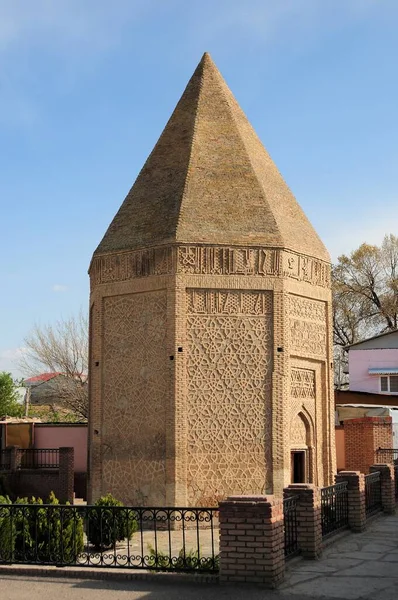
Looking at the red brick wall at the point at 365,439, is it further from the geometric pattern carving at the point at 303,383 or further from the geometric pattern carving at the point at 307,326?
the geometric pattern carving at the point at 307,326

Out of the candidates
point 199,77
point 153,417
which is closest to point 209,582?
point 153,417

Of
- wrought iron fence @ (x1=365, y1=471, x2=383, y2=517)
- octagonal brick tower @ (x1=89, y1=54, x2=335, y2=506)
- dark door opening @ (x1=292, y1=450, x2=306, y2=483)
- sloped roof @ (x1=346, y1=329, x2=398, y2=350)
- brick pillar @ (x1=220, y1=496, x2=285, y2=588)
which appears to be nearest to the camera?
brick pillar @ (x1=220, y1=496, x2=285, y2=588)

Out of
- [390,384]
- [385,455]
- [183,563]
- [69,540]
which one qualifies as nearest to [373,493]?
[385,455]

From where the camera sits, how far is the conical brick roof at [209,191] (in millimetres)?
17281

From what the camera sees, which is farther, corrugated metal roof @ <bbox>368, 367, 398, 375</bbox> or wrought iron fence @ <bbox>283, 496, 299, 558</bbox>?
corrugated metal roof @ <bbox>368, 367, 398, 375</bbox>

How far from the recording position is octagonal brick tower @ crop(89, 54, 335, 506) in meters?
16.5

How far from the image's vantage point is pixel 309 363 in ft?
60.2

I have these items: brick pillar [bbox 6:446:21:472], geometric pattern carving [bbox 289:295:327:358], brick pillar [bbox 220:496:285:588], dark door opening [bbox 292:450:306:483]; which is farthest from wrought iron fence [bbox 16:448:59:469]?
brick pillar [bbox 220:496:285:588]

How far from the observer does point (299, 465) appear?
58.7ft

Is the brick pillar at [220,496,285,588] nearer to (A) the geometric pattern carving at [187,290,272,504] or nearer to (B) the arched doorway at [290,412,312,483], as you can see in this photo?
(A) the geometric pattern carving at [187,290,272,504]

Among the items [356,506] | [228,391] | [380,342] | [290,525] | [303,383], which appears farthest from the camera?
[380,342]

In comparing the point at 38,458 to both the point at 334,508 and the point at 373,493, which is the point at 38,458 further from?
the point at 334,508

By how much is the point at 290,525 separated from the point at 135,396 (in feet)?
25.7

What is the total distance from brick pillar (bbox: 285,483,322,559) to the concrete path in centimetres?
17
